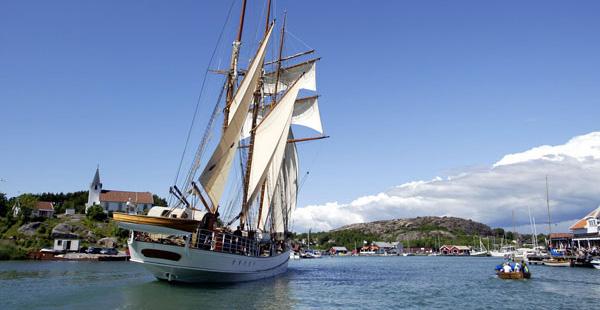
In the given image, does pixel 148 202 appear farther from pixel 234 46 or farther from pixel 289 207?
pixel 234 46

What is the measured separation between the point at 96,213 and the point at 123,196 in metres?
17.1

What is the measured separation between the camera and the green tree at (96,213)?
12356 cm

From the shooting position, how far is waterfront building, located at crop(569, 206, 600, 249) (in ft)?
312

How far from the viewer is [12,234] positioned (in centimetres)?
10669

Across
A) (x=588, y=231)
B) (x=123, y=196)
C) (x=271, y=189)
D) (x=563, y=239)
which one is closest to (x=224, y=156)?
(x=271, y=189)

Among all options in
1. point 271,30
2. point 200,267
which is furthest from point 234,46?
point 200,267

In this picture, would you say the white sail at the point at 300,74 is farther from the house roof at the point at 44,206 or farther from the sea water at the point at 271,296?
the house roof at the point at 44,206

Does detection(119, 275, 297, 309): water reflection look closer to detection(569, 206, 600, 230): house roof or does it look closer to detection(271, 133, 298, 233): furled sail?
detection(271, 133, 298, 233): furled sail

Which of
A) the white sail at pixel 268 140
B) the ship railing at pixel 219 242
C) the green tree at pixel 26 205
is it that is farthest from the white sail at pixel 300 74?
the green tree at pixel 26 205

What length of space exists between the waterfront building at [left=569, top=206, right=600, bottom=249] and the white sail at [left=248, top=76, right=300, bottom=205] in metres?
77.9

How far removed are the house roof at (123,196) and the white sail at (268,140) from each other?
9622 cm

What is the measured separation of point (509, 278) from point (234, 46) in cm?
4302

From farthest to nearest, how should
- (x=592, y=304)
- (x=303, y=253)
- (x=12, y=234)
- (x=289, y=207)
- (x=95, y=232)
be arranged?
(x=303, y=253) → (x=95, y=232) → (x=12, y=234) → (x=289, y=207) → (x=592, y=304)

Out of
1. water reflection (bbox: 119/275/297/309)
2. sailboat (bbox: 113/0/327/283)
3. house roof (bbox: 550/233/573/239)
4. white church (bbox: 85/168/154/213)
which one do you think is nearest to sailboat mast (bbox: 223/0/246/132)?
sailboat (bbox: 113/0/327/283)
